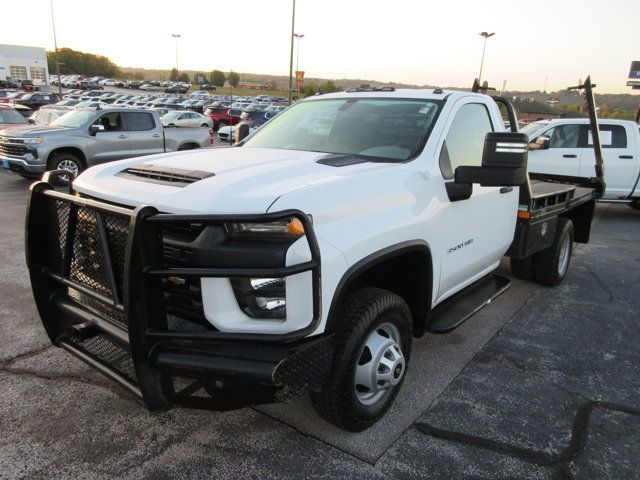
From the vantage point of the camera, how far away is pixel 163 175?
2.75m

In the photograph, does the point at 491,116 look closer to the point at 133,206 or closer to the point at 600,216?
the point at 133,206

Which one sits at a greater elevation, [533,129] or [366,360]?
[533,129]

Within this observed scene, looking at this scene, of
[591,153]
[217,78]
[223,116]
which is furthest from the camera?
[217,78]

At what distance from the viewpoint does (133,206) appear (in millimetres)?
A: 2475

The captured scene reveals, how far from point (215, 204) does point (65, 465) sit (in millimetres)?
1606

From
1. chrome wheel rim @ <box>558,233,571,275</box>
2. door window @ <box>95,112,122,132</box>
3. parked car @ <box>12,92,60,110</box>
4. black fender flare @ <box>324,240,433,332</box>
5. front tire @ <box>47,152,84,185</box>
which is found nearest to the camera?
black fender flare @ <box>324,240,433,332</box>

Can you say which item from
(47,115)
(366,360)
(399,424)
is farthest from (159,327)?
(47,115)

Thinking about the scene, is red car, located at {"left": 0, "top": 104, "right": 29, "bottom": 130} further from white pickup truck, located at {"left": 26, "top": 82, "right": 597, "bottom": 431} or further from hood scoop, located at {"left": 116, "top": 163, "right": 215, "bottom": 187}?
hood scoop, located at {"left": 116, "top": 163, "right": 215, "bottom": 187}

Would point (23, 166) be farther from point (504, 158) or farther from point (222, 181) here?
point (504, 158)

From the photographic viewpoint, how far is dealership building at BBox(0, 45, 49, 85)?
292 ft

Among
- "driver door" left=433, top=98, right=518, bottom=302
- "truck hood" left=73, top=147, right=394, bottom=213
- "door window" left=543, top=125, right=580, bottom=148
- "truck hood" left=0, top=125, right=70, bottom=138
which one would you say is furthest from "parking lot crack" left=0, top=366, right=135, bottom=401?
"door window" left=543, top=125, right=580, bottom=148

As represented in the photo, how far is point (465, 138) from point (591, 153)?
7.88m

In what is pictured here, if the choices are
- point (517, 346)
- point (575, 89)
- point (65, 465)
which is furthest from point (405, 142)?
point (575, 89)

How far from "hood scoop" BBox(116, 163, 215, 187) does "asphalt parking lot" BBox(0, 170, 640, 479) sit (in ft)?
4.71
